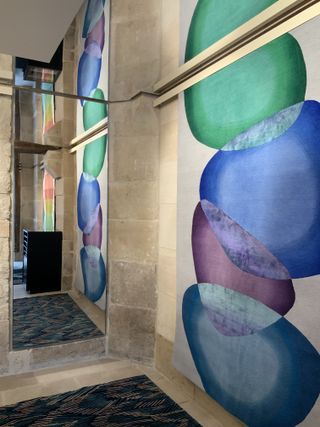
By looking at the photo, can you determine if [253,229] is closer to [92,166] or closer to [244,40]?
[244,40]

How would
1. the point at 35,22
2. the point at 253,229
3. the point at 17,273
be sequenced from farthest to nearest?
the point at 17,273, the point at 253,229, the point at 35,22

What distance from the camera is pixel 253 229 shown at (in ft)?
6.79

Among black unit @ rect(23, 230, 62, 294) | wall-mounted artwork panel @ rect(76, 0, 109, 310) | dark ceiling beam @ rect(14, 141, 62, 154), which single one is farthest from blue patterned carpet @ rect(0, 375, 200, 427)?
dark ceiling beam @ rect(14, 141, 62, 154)

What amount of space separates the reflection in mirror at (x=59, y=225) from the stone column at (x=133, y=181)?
6.9 inches

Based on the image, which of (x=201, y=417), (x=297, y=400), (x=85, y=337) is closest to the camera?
(x=297, y=400)

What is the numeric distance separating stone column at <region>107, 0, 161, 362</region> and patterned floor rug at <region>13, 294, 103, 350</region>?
32 centimetres

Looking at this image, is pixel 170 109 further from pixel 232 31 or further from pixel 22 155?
pixel 22 155

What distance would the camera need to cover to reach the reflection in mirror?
3275 millimetres

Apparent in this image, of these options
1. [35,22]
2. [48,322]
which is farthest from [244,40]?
[48,322]

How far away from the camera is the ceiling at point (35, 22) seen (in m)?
0.88

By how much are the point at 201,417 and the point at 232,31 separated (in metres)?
2.57

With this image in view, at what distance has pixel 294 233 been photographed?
71.6 inches

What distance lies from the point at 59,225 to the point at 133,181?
887 millimetres

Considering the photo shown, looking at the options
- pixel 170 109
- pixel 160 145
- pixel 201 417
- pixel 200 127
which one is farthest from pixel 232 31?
pixel 201 417
